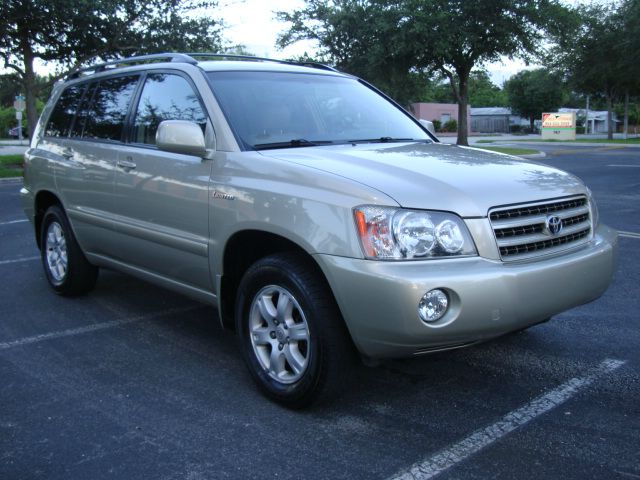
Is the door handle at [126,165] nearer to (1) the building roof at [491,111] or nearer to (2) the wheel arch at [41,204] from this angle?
(2) the wheel arch at [41,204]

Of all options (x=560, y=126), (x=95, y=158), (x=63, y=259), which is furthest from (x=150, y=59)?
(x=560, y=126)

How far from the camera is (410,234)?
122 inches

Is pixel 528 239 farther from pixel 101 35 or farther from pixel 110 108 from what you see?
pixel 101 35

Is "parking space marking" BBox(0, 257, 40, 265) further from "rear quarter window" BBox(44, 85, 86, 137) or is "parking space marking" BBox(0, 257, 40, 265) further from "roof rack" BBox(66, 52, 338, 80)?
"roof rack" BBox(66, 52, 338, 80)

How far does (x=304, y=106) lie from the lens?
437cm

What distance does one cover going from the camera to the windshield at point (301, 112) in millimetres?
4043

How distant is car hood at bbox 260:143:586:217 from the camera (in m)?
3.19

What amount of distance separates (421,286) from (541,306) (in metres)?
0.71

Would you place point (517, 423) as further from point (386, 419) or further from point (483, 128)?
point (483, 128)

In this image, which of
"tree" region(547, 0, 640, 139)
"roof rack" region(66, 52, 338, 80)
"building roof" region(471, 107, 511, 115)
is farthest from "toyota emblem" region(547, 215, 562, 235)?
"building roof" region(471, 107, 511, 115)

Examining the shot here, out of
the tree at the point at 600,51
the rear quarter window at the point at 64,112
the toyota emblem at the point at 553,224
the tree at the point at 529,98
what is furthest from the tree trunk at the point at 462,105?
the tree at the point at 529,98

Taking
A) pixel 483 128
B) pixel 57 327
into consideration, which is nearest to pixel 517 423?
pixel 57 327

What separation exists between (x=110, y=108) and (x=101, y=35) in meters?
15.7

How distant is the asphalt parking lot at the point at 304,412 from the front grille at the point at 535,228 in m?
0.85
